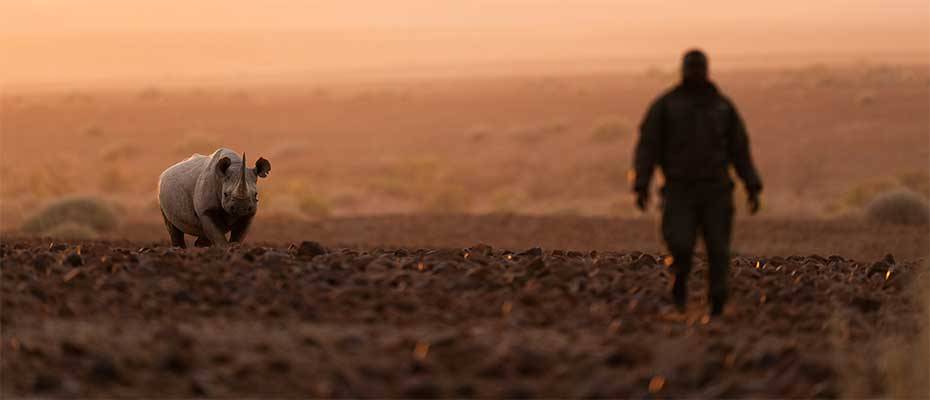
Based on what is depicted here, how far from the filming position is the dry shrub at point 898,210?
2934 centimetres

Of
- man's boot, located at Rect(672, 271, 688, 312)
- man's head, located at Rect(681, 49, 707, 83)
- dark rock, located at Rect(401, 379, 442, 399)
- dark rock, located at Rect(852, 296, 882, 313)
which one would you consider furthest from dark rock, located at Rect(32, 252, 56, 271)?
dark rock, located at Rect(852, 296, 882, 313)

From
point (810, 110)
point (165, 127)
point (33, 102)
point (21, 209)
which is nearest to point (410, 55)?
point (33, 102)

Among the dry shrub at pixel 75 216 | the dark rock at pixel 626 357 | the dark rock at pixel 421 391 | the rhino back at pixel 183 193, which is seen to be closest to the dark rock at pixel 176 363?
the dark rock at pixel 421 391

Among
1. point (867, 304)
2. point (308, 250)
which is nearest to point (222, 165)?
point (308, 250)

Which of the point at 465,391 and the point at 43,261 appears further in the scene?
the point at 43,261

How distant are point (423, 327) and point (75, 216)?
23.1 meters

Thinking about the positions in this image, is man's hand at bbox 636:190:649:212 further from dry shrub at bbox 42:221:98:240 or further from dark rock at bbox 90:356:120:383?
dry shrub at bbox 42:221:98:240

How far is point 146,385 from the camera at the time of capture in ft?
26.1

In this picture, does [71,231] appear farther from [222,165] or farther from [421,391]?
[421,391]

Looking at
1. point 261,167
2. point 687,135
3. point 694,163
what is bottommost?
point 261,167

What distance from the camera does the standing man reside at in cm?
973

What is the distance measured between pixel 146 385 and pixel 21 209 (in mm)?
30552

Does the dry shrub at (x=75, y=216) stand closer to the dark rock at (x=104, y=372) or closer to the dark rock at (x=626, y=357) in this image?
the dark rock at (x=104, y=372)

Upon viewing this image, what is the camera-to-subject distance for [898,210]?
29.4 meters
